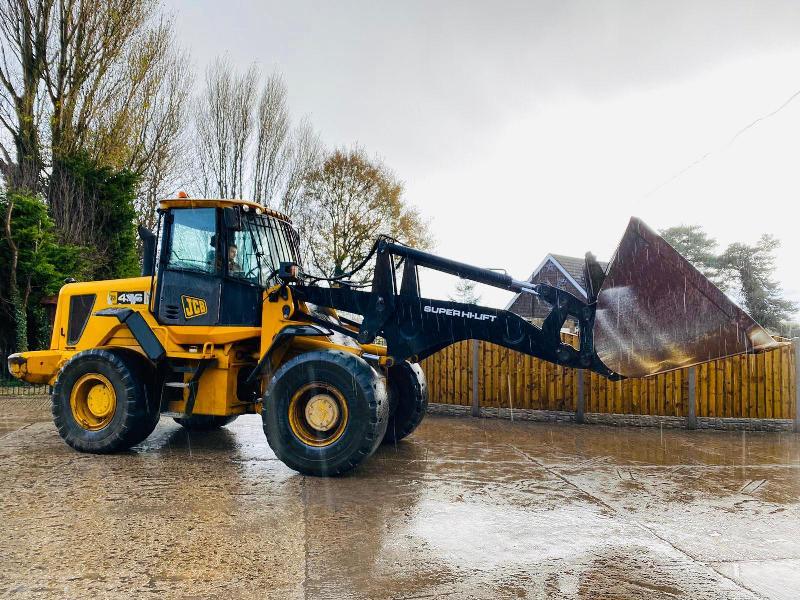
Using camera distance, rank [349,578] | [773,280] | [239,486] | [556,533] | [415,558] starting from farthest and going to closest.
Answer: [773,280] < [239,486] < [556,533] < [415,558] < [349,578]

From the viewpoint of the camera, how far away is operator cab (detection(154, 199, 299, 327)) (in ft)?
22.8

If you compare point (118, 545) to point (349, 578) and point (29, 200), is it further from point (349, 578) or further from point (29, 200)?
point (29, 200)

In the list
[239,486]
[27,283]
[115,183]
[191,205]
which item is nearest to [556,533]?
[239,486]

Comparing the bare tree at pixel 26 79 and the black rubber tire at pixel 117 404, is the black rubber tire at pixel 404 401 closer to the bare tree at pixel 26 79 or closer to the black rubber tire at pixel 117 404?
the black rubber tire at pixel 117 404

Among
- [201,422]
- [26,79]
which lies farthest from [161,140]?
[201,422]

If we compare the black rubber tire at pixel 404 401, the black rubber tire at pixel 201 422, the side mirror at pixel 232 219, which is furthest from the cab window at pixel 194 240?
the black rubber tire at pixel 201 422

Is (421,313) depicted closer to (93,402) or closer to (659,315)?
(659,315)

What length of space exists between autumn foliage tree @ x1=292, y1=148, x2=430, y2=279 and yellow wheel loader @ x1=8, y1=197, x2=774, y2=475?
20.4 metres

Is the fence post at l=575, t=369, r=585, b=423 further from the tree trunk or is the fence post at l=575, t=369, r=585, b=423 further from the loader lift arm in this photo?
the tree trunk

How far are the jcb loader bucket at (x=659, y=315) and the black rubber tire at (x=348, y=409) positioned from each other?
225 cm

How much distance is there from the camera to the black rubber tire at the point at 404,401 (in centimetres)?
801

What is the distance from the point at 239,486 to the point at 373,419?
1.32 meters

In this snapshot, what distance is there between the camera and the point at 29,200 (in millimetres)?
14586

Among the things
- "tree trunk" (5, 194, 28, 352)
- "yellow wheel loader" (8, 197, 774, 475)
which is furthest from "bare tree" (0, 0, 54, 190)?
"yellow wheel loader" (8, 197, 774, 475)
